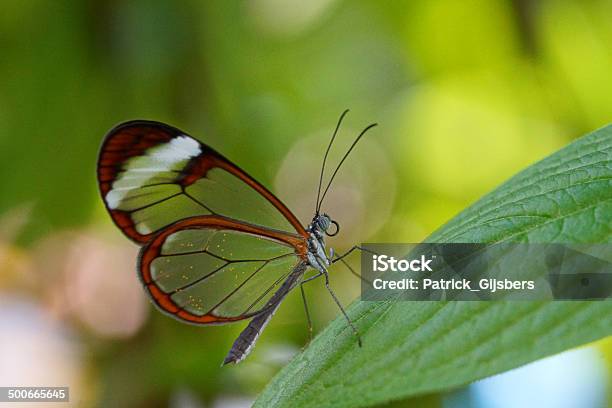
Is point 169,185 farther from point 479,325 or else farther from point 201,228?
point 479,325

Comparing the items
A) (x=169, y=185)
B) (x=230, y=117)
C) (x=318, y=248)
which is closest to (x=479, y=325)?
(x=318, y=248)

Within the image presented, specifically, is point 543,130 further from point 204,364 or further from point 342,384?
point 342,384

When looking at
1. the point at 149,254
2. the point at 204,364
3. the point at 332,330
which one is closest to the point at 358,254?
the point at 204,364

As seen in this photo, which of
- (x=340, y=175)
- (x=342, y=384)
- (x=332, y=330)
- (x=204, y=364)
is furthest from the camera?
(x=340, y=175)

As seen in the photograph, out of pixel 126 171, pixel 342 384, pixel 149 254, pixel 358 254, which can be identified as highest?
pixel 358 254

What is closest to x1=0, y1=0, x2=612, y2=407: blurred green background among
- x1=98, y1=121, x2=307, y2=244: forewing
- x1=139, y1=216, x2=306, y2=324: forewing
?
Result: x1=139, y1=216, x2=306, y2=324: forewing
